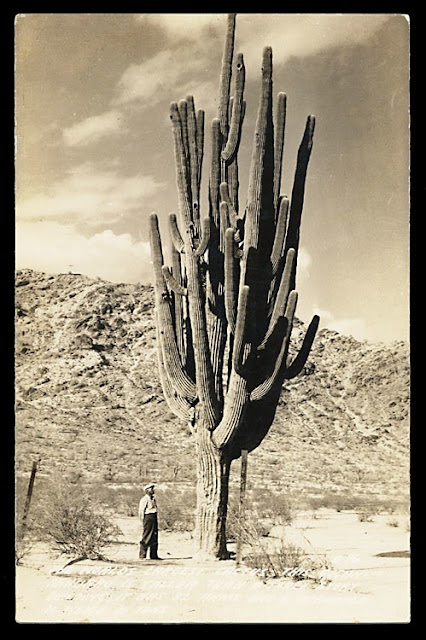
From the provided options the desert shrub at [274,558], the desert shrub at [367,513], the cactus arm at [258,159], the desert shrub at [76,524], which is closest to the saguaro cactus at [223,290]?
the cactus arm at [258,159]

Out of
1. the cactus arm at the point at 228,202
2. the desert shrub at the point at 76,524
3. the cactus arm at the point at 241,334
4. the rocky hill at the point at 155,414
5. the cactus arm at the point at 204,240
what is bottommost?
the desert shrub at the point at 76,524

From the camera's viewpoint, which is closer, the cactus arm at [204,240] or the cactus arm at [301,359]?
the cactus arm at [204,240]

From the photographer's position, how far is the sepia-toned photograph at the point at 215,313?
817cm

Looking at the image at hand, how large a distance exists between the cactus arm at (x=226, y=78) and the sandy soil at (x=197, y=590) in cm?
396

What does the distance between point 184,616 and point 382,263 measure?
383 centimetres

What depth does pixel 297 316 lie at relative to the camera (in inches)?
348

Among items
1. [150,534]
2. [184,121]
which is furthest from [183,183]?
[150,534]

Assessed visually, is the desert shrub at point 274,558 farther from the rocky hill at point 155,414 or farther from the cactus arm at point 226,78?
the cactus arm at point 226,78

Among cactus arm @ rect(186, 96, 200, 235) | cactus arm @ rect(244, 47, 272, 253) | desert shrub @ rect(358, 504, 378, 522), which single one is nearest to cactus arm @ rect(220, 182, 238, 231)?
cactus arm @ rect(244, 47, 272, 253)

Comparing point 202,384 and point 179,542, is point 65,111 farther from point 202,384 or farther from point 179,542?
point 179,542

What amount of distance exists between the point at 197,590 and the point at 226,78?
4.81m

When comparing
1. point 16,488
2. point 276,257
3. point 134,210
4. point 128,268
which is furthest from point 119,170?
point 16,488

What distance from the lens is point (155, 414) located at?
8812 mm

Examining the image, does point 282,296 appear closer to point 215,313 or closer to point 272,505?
point 215,313
